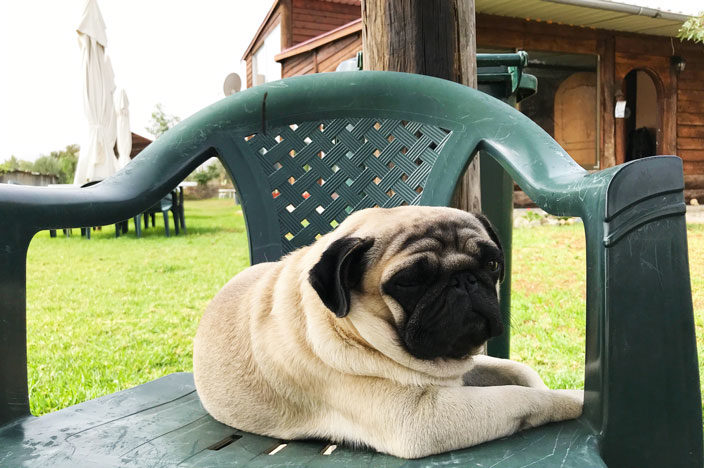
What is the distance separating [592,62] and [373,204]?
14880 mm

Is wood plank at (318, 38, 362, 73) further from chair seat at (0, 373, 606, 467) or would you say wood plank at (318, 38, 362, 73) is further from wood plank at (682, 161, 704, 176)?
chair seat at (0, 373, 606, 467)

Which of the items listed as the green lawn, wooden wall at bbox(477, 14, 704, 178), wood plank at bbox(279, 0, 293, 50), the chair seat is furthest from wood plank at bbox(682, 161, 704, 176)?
the chair seat

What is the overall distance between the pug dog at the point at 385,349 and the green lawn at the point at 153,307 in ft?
3.62

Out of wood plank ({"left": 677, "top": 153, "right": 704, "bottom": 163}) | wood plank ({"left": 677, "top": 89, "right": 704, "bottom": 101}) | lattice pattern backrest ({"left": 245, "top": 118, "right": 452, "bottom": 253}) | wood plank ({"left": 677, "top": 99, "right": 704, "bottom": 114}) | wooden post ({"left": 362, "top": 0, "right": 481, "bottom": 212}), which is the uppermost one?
wood plank ({"left": 677, "top": 89, "right": 704, "bottom": 101})

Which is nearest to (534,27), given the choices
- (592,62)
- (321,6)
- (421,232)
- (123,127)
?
(592,62)

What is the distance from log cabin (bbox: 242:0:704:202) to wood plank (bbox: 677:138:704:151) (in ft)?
0.09

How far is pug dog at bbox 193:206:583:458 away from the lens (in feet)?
4.90

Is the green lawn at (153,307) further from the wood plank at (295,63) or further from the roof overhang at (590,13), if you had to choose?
the wood plank at (295,63)

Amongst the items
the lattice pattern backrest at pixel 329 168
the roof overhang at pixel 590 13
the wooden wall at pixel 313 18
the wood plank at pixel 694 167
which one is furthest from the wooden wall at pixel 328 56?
the lattice pattern backrest at pixel 329 168

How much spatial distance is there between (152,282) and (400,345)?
597 cm

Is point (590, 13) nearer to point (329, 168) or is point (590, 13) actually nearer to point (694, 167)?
point (694, 167)

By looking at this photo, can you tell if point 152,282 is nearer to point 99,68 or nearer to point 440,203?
point 440,203

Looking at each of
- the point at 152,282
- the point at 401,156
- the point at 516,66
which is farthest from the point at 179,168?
the point at 152,282

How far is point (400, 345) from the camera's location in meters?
1.60
